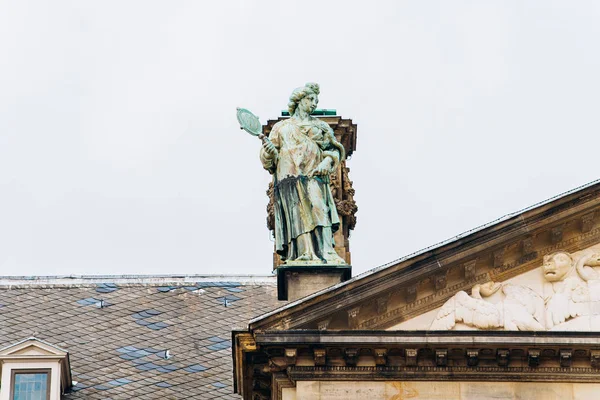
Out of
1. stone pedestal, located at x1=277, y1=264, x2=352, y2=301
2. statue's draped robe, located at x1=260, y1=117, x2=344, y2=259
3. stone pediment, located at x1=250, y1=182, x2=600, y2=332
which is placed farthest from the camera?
statue's draped robe, located at x1=260, y1=117, x2=344, y2=259

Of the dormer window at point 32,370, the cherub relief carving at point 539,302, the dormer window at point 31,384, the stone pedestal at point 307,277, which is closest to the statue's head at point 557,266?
the cherub relief carving at point 539,302

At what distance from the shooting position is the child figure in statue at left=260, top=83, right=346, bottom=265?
3634 centimetres

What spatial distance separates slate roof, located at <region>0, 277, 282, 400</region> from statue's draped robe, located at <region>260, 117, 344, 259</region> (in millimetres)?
4387

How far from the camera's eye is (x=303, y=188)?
120 ft

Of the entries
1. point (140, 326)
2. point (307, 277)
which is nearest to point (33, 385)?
point (140, 326)

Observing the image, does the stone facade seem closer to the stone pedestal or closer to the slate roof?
the stone pedestal

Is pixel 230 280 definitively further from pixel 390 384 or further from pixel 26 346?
pixel 390 384

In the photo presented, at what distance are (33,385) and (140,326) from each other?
508 cm

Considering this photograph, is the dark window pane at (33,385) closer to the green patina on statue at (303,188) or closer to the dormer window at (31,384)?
the dormer window at (31,384)

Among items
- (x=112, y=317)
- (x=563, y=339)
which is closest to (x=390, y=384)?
(x=563, y=339)

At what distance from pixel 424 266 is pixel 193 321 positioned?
395 inches

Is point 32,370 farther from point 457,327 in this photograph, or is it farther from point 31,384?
point 457,327

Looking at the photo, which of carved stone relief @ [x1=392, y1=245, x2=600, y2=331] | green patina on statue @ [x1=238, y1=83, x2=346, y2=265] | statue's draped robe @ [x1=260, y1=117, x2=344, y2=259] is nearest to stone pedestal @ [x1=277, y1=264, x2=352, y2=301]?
green patina on statue @ [x1=238, y1=83, x2=346, y2=265]

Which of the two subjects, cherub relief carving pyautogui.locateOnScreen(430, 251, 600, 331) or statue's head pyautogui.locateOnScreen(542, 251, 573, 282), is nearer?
cherub relief carving pyautogui.locateOnScreen(430, 251, 600, 331)
